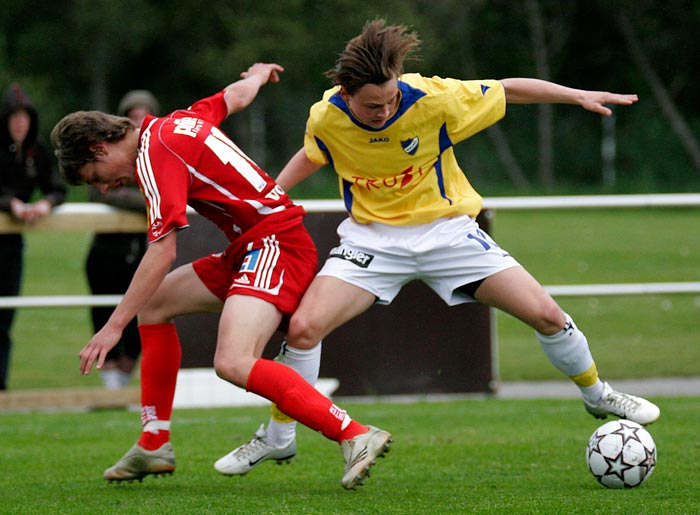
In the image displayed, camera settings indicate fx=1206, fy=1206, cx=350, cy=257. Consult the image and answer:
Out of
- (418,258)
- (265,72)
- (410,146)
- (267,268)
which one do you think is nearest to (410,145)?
(410,146)

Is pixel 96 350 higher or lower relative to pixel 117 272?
higher

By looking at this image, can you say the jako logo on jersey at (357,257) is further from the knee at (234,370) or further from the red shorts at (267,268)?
the knee at (234,370)

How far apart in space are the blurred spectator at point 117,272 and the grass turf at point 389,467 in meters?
0.49

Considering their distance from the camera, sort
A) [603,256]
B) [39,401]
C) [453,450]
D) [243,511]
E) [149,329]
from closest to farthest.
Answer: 1. [243,511]
2. [149,329]
3. [453,450]
4. [39,401]
5. [603,256]

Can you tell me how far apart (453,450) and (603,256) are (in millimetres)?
15350

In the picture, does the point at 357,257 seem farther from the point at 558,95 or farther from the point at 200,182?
the point at 558,95

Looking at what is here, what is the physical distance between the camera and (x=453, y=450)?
258 inches

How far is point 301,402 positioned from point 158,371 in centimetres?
87

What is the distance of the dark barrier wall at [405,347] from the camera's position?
8.66 m

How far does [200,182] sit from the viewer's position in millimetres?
5301

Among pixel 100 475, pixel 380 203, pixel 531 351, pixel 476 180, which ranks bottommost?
pixel 476 180

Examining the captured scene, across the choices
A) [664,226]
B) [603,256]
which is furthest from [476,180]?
Answer: [603,256]

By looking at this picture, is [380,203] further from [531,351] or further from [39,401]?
[531,351]

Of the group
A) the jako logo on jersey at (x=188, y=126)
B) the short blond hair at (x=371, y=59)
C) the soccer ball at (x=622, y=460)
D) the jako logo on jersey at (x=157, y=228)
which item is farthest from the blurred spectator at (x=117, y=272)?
the soccer ball at (x=622, y=460)
